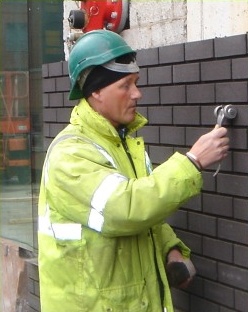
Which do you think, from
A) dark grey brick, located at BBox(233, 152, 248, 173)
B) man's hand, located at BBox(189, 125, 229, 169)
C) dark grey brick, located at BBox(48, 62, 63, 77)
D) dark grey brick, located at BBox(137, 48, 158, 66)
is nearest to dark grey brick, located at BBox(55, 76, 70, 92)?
dark grey brick, located at BBox(48, 62, 63, 77)

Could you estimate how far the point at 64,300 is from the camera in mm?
3457

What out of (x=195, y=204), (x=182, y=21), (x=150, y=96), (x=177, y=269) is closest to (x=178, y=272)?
(x=177, y=269)

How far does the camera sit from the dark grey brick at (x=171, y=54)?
425 cm

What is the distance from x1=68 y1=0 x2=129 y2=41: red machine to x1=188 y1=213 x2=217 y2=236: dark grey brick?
145 centimetres

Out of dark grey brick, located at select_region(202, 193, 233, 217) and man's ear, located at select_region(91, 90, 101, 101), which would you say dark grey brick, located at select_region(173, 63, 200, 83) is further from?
man's ear, located at select_region(91, 90, 101, 101)

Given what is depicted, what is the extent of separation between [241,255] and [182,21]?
139 cm

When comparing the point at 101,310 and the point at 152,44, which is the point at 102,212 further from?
the point at 152,44

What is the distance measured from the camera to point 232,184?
3.92 m

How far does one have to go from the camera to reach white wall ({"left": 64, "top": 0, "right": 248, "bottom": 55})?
4.09m

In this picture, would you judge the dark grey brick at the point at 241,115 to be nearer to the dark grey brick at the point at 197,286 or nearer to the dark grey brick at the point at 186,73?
the dark grey brick at the point at 186,73

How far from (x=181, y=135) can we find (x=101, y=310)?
121 centimetres

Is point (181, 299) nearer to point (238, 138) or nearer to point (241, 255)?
point (241, 255)

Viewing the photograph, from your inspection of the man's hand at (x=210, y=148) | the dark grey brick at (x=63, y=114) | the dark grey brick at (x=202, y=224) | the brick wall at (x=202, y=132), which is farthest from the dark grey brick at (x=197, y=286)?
the dark grey brick at (x=63, y=114)

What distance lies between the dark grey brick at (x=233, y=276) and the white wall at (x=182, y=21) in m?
1.14
